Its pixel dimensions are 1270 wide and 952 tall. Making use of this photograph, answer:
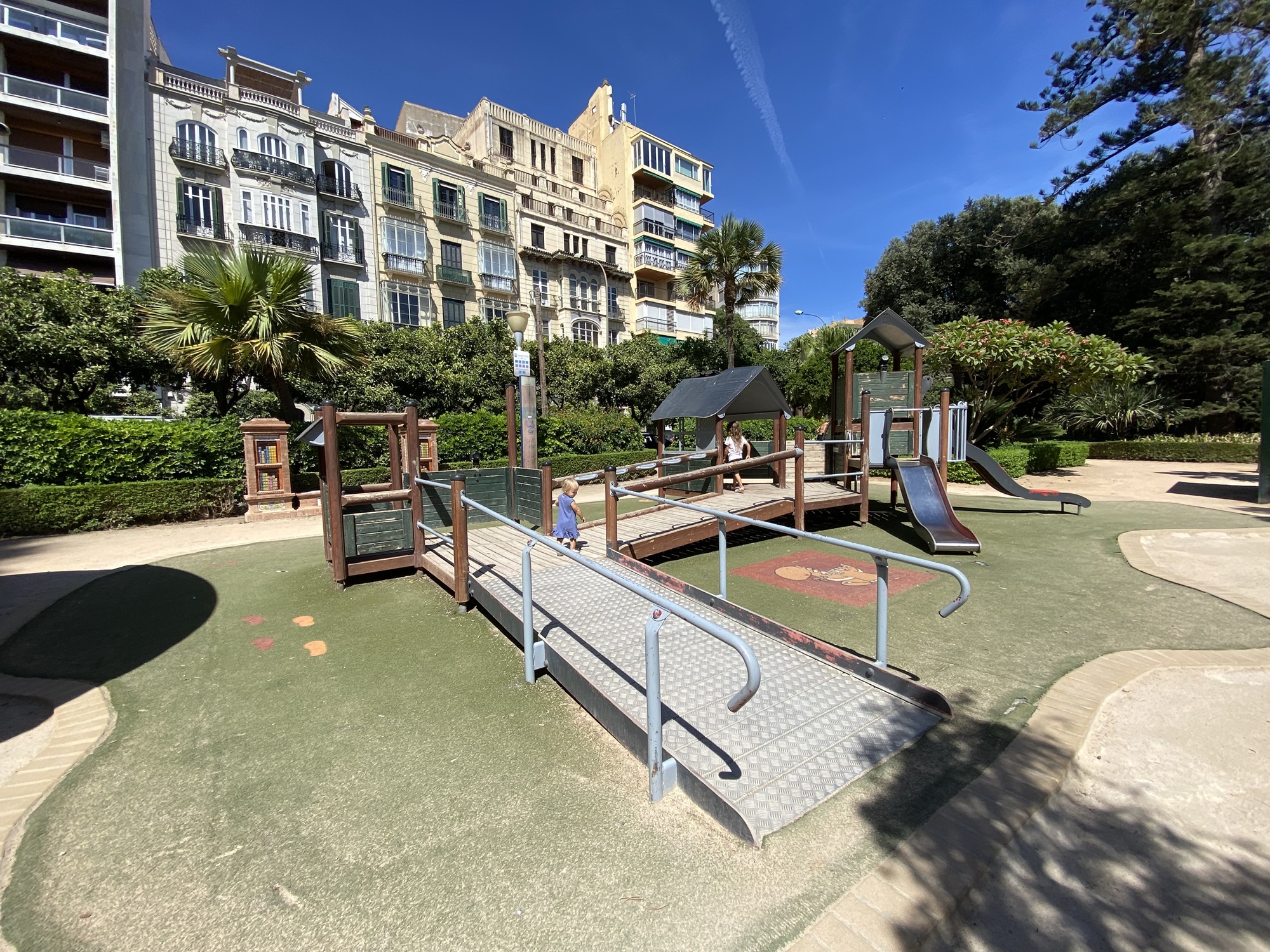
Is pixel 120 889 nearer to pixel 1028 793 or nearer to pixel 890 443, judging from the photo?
pixel 1028 793

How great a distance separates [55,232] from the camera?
72.0ft

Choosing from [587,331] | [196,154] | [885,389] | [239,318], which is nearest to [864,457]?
[885,389]

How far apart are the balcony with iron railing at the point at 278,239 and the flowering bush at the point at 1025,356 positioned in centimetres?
2740

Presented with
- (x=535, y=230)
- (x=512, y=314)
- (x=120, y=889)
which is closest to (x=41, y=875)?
(x=120, y=889)

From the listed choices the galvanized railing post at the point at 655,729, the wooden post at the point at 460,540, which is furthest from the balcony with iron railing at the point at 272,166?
the galvanized railing post at the point at 655,729

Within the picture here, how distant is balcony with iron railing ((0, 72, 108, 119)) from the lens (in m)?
22.5

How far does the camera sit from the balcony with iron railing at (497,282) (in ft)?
108

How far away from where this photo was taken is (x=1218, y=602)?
5.21 meters

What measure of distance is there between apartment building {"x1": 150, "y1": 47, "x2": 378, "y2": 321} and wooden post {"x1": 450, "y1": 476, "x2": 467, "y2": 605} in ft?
72.7

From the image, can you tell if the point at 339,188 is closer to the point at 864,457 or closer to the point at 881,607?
the point at 864,457

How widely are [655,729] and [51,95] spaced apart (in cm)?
3706

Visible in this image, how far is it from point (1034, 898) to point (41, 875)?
392 cm

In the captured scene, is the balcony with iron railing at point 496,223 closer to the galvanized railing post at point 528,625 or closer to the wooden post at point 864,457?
the wooden post at point 864,457

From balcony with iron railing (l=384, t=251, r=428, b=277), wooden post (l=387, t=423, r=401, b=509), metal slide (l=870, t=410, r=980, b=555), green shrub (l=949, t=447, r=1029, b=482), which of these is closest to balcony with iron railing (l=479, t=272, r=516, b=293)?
balcony with iron railing (l=384, t=251, r=428, b=277)
